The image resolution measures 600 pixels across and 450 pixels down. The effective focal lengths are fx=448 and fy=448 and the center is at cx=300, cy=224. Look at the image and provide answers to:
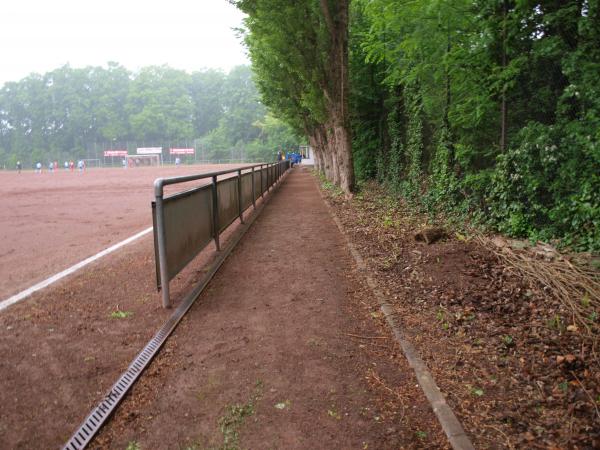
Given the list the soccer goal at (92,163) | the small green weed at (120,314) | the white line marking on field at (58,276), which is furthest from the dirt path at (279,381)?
the soccer goal at (92,163)

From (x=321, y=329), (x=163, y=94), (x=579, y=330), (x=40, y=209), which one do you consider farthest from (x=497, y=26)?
(x=163, y=94)

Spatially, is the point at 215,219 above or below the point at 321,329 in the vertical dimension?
above

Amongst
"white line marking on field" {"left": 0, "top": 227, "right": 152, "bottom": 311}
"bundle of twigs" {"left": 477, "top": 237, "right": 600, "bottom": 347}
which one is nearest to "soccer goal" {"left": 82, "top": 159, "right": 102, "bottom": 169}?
"white line marking on field" {"left": 0, "top": 227, "right": 152, "bottom": 311}

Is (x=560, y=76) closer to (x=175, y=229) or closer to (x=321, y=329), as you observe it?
(x=321, y=329)

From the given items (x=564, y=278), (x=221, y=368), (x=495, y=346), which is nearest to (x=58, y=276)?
(x=221, y=368)

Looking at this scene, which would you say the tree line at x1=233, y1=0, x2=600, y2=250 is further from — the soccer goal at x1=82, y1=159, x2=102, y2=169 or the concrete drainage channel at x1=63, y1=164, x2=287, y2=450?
the soccer goal at x1=82, y1=159, x2=102, y2=169

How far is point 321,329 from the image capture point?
413 cm

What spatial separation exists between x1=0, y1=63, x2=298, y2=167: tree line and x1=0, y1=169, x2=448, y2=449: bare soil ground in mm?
92580

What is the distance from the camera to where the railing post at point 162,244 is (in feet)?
14.5

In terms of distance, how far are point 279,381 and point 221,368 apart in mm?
490

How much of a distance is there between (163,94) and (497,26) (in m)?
124

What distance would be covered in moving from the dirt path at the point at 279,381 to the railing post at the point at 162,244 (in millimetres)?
380

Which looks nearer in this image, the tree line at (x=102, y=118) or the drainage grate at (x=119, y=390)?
the drainage grate at (x=119, y=390)

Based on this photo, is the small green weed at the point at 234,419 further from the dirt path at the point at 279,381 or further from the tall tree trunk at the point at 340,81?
the tall tree trunk at the point at 340,81
